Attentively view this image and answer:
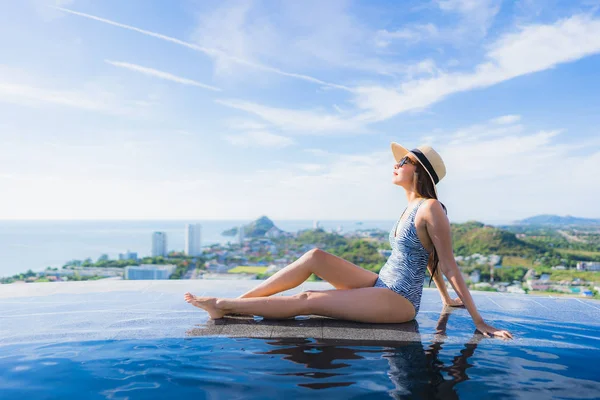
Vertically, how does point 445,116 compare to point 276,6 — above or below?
below

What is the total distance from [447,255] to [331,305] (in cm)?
97

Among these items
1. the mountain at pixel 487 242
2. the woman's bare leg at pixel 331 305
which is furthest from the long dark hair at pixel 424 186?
the mountain at pixel 487 242

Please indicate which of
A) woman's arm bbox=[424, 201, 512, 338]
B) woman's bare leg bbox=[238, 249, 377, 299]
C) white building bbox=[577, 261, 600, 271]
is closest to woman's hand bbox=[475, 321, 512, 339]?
woman's arm bbox=[424, 201, 512, 338]

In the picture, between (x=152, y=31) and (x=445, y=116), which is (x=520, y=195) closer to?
(x=445, y=116)

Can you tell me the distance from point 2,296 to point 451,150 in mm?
13656

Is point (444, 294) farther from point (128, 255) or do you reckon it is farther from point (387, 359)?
point (128, 255)

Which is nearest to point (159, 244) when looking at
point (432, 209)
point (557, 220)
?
point (432, 209)

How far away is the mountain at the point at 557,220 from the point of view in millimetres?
20734

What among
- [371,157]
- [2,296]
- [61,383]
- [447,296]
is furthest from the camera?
[371,157]

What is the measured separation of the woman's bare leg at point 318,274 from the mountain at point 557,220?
2000cm

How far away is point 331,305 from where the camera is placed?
3.70 metres

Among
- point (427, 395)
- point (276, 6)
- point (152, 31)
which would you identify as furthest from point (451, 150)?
point (427, 395)

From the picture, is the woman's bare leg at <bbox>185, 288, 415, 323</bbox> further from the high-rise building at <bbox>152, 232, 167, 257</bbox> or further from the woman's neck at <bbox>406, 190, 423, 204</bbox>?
the high-rise building at <bbox>152, 232, 167, 257</bbox>

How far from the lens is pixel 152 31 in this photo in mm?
12922
